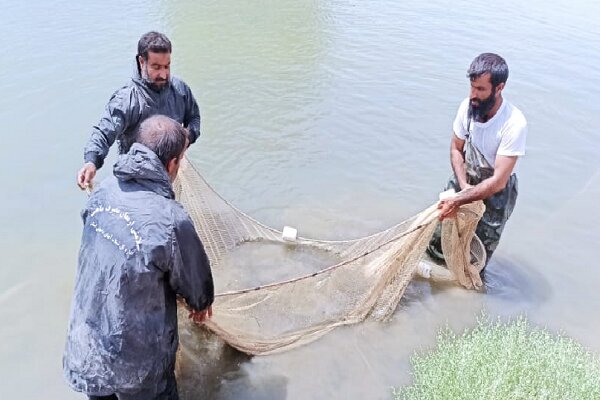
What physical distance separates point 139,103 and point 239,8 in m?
8.68

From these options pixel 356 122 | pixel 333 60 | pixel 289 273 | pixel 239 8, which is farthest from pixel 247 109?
pixel 239 8

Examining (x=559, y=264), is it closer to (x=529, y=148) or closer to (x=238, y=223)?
(x=529, y=148)

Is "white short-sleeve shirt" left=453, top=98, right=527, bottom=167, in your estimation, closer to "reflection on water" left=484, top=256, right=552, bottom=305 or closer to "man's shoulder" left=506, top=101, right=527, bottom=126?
"man's shoulder" left=506, top=101, right=527, bottom=126

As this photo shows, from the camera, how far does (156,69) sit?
11.9ft

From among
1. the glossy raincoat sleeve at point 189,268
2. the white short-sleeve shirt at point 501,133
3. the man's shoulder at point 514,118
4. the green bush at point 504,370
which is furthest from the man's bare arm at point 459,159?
the glossy raincoat sleeve at point 189,268

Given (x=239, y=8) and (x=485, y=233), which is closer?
(x=485, y=233)

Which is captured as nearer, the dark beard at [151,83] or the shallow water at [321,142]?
the dark beard at [151,83]

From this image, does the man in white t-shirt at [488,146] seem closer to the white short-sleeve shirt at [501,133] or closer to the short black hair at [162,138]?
the white short-sleeve shirt at [501,133]

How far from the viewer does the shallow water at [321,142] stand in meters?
3.95

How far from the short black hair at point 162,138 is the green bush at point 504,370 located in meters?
2.17

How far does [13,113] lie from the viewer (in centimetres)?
682

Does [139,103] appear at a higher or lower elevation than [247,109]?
higher

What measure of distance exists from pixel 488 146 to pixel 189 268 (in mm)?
2502

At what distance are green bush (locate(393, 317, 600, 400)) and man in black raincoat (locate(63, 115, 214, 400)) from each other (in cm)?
175
